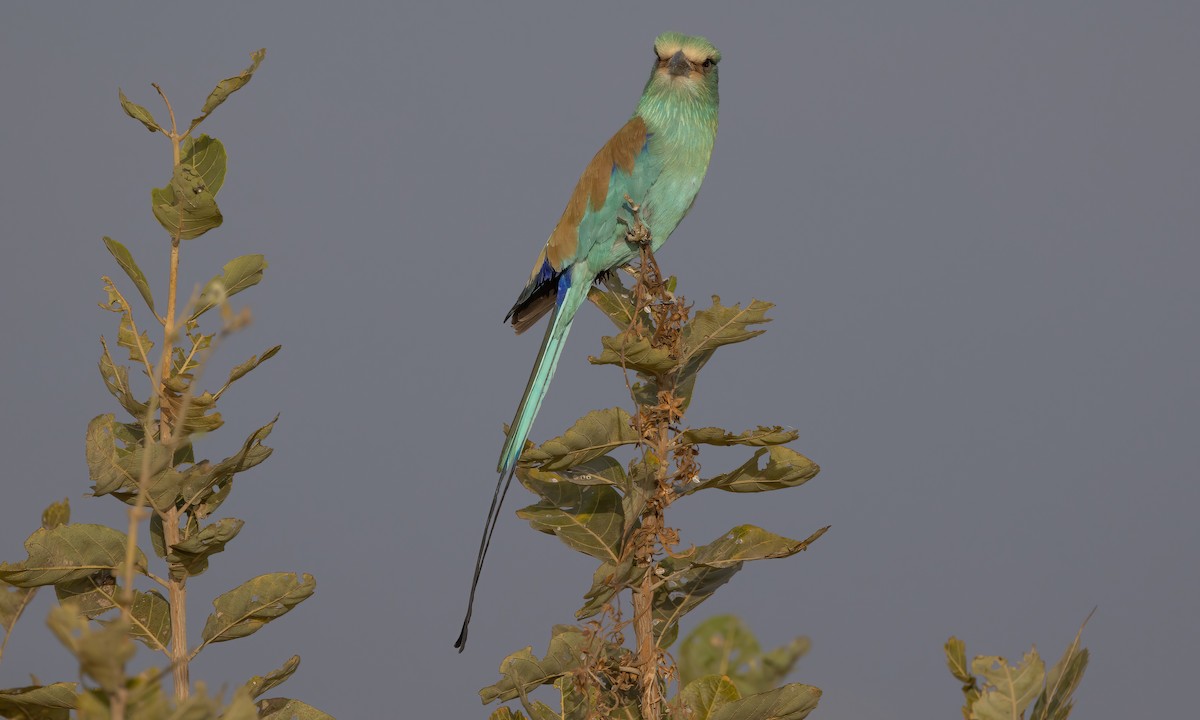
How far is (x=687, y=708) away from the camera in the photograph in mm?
2031

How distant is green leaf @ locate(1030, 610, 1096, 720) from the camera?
4.78ft

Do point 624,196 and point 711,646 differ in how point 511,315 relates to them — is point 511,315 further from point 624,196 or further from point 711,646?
point 711,646

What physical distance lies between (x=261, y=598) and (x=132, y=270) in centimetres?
60

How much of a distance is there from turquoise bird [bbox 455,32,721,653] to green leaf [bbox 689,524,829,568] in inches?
63.3

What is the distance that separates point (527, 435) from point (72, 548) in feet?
4.72

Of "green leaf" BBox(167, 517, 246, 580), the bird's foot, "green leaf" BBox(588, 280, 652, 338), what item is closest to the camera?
"green leaf" BBox(167, 517, 246, 580)

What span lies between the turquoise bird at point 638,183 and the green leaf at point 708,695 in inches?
71.8

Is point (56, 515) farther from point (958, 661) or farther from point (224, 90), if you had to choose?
point (958, 661)

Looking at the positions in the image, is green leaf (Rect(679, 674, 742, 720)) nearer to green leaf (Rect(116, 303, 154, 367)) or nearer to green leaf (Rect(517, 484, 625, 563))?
green leaf (Rect(517, 484, 625, 563))

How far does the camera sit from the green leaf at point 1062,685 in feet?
4.78

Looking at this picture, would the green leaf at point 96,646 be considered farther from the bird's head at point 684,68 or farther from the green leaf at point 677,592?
the bird's head at point 684,68

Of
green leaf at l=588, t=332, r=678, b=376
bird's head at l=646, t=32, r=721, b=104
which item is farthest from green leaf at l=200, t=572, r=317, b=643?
bird's head at l=646, t=32, r=721, b=104

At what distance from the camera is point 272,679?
2.07m

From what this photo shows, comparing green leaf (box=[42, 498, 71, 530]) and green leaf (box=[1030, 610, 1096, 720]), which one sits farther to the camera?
green leaf (box=[42, 498, 71, 530])
